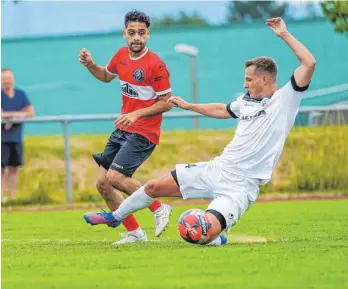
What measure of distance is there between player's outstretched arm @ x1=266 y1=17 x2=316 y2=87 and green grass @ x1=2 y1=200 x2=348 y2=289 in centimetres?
142

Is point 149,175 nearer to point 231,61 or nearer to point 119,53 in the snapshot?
point 119,53

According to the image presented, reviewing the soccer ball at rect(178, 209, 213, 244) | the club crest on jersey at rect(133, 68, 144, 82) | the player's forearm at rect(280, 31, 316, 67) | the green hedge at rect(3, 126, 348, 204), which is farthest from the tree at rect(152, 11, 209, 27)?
the soccer ball at rect(178, 209, 213, 244)

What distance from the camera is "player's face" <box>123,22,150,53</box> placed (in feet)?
38.8

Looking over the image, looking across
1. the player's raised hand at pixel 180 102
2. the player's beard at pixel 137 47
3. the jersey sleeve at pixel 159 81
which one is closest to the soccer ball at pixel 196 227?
the player's raised hand at pixel 180 102

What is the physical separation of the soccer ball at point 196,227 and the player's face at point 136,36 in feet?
7.04

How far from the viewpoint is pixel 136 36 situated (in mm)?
11836

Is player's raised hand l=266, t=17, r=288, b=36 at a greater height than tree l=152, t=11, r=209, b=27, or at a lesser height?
greater

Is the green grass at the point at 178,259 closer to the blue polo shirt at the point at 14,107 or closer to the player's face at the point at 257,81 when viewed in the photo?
the player's face at the point at 257,81

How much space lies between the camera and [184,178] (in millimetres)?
10898

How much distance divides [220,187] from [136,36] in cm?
193

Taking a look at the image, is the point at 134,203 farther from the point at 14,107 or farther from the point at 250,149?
the point at 14,107

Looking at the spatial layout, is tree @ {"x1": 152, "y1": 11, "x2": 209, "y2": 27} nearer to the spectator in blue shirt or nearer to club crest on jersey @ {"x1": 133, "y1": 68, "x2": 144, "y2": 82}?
the spectator in blue shirt

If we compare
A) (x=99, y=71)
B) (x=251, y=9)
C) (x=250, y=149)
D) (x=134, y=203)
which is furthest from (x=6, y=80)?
(x=251, y=9)

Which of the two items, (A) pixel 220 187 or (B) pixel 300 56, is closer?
(B) pixel 300 56
